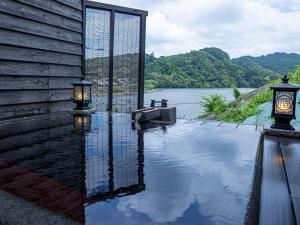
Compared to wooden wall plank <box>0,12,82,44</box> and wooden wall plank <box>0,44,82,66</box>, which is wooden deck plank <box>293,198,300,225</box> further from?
wooden wall plank <box>0,12,82,44</box>

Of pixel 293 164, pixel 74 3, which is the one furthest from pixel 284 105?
pixel 74 3

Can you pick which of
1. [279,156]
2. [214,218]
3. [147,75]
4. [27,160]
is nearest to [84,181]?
[27,160]

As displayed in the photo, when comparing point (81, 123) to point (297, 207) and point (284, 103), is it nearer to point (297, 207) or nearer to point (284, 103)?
point (284, 103)

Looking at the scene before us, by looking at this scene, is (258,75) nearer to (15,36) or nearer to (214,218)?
(15,36)

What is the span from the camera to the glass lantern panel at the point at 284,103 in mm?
4109

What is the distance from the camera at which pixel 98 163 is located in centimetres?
250

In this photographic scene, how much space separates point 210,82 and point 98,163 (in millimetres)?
18008

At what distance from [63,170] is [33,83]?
3321 millimetres

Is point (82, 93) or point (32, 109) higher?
point (82, 93)

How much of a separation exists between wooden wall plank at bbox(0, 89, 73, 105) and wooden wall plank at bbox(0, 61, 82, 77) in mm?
351

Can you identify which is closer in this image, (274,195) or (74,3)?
(274,195)

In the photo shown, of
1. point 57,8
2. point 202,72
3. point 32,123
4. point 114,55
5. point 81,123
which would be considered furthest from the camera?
point 202,72

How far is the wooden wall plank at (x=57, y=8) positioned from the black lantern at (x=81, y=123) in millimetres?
2310

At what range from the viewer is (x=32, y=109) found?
16.5 feet
